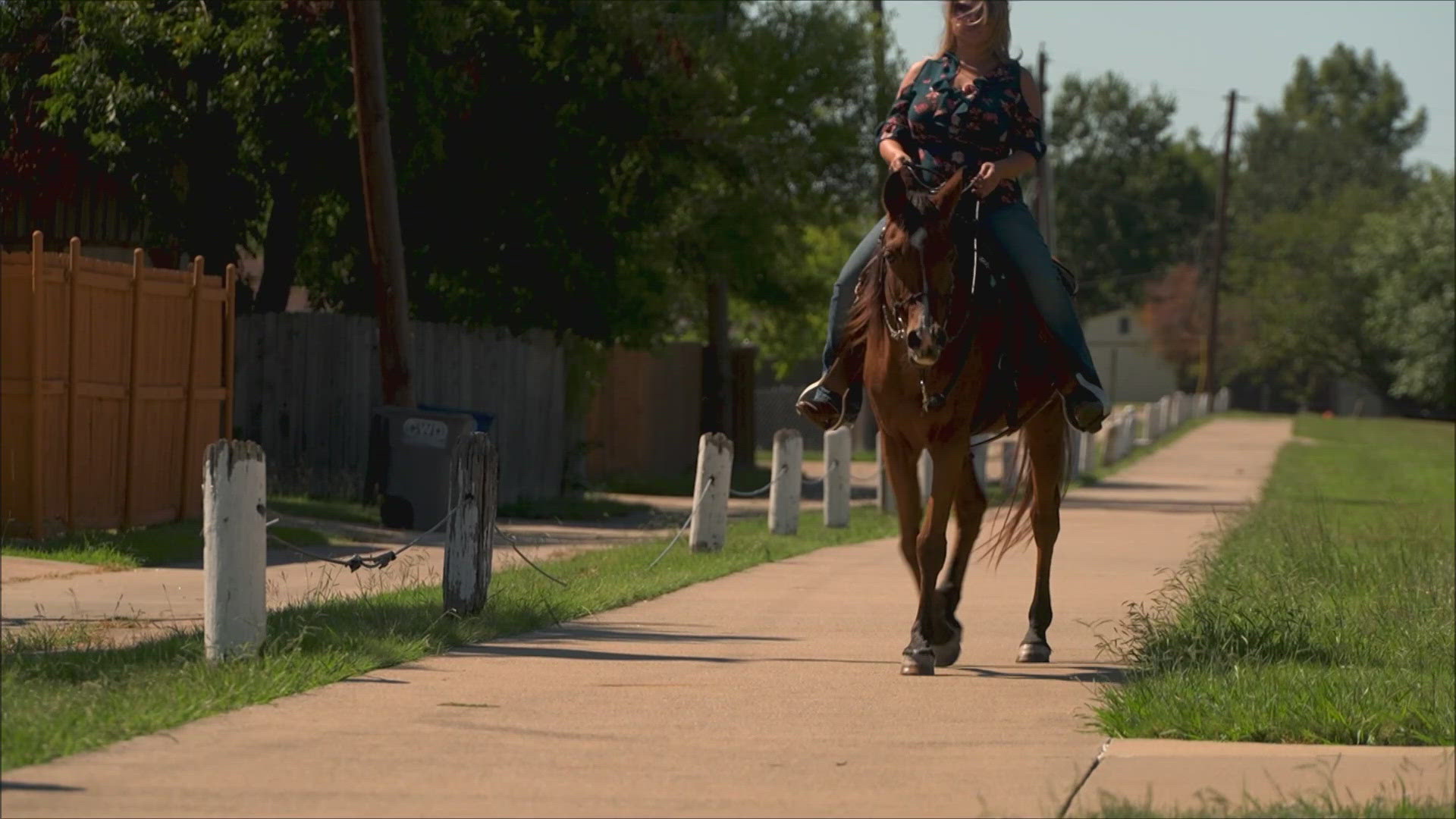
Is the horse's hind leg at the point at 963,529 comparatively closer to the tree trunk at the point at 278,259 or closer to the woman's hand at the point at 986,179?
the woman's hand at the point at 986,179

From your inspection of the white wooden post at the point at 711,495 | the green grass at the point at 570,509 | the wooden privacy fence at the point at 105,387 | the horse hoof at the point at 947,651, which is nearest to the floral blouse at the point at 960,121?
the horse hoof at the point at 947,651

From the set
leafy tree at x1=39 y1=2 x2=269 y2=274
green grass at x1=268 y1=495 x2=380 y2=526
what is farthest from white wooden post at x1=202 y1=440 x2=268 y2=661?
leafy tree at x1=39 y1=2 x2=269 y2=274

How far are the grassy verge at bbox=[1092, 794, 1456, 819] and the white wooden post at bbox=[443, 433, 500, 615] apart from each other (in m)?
5.24

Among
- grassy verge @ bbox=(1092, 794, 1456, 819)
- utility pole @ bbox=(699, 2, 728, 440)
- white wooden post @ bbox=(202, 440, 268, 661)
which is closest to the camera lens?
grassy verge @ bbox=(1092, 794, 1456, 819)

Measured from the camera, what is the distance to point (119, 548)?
15.5 metres

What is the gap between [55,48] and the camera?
23188mm

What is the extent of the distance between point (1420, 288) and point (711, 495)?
76.4m

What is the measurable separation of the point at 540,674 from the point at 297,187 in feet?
51.1

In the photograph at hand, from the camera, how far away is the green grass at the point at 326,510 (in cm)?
2128

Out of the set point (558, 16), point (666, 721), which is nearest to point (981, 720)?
point (666, 721)

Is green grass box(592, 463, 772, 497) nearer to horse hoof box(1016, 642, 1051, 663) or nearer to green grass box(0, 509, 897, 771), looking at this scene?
green grass box(0, 509, 897, 771)

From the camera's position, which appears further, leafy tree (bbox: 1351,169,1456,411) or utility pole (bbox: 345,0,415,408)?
leafy tree (bbox: 1351,169,1456,411)

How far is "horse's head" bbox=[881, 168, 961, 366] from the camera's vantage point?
938 cm

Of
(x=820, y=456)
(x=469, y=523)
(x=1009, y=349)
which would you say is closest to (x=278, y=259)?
(x=469, y=523)
